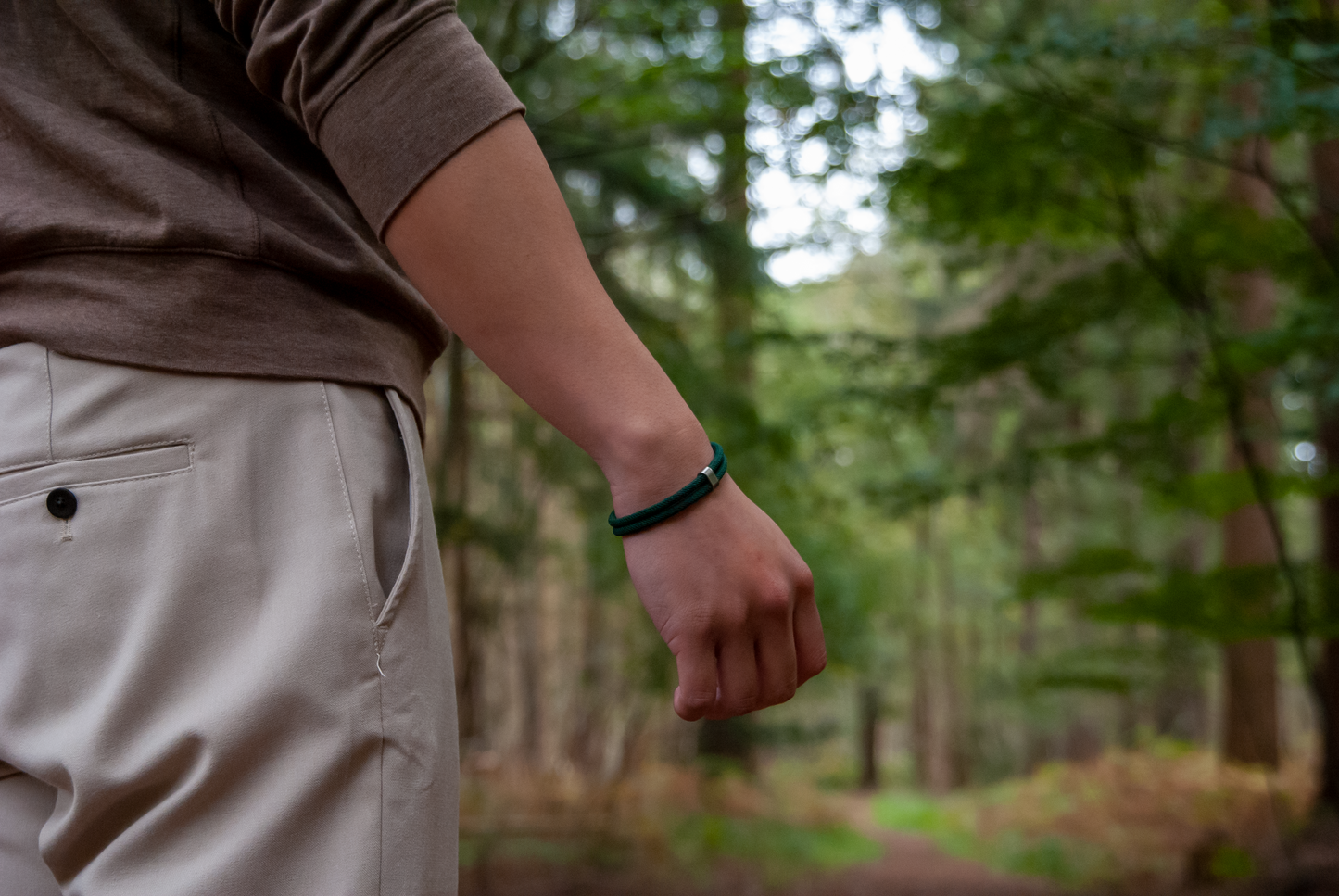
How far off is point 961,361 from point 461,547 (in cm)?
307

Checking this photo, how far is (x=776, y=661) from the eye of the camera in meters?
0.84

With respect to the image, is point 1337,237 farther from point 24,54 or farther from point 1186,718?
point 1186,718

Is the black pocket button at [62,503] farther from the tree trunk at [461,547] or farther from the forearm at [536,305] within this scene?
the tree trunk at [461,547]

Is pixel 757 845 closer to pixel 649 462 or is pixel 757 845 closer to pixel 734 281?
pixel 734 281

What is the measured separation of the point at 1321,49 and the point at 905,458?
13561mm

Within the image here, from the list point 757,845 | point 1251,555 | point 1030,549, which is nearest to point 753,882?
point 757,845

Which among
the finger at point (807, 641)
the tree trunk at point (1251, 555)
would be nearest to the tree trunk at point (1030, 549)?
the tree trunk at point (1251, 555)

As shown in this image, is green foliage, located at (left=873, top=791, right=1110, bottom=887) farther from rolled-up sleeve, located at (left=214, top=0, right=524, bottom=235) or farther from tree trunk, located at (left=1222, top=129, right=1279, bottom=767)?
rolled-up sleeve, located at (left=214, top=0, right=524, bottom=235)

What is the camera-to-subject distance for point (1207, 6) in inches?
207

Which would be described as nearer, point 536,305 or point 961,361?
point 536,305

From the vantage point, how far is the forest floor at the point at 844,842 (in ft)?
21.2

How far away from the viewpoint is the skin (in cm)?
81

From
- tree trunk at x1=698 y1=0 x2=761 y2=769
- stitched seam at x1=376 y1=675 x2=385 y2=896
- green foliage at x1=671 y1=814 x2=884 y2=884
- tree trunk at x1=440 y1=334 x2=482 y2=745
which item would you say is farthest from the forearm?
green foliage at x1=671 y1=814 x2=884 y2=884

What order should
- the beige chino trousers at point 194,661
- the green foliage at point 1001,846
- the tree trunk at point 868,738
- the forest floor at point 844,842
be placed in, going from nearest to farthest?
the beige chino trousers at point 194,661 < the forest floor at point 844,842 < the green foliage at point 1001,846 < the tree trunk at point 868,738
